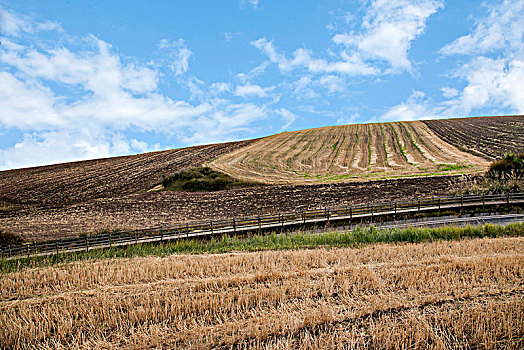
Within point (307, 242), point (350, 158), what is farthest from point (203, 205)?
point (350, 158)

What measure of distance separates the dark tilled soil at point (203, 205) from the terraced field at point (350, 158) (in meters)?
4.60

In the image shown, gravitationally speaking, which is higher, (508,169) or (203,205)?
(508,169)

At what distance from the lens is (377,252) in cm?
1403

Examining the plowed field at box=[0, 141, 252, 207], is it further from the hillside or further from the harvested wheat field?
the harvested wheat field

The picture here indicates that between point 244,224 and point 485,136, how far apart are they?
5600 centimetres

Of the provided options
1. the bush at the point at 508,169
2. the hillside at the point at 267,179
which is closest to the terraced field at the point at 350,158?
the hillside at the point at 267,179

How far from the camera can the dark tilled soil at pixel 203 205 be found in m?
28.7

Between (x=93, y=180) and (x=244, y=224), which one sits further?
(x=93, y=180)

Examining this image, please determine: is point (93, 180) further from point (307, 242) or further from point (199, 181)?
point (307, 242)

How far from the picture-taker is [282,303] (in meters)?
8.95

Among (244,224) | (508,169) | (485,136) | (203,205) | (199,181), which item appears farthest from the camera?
(485,136)

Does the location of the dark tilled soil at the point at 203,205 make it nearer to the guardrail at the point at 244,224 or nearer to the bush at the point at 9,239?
the bush at the point at 9,239

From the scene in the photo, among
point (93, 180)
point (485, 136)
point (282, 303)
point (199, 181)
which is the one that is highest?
point (485, 136)

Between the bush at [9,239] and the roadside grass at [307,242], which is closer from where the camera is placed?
the roadside grass at [307,242]
